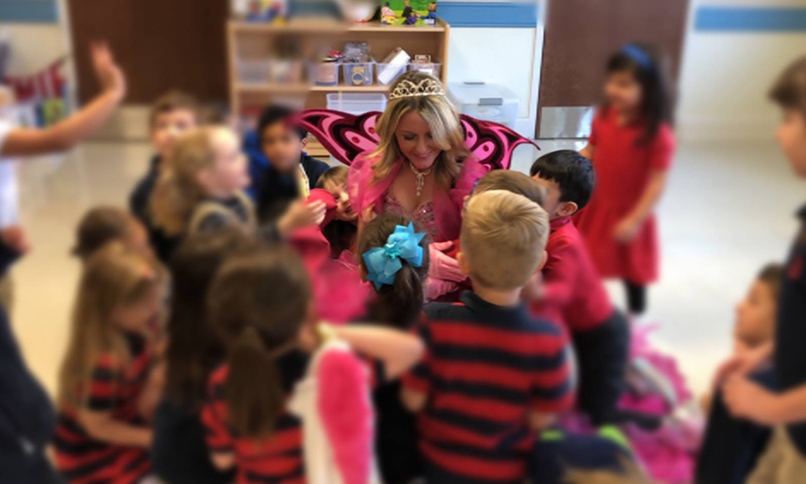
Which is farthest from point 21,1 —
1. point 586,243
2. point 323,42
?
point 586,243

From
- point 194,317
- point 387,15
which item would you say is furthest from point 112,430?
point 387,15

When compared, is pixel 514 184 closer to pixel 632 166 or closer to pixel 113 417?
pixel 632 166

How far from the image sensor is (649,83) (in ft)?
1.94

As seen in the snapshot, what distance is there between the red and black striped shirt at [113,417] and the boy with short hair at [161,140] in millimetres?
84

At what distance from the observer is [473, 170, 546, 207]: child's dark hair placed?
0.75 metres

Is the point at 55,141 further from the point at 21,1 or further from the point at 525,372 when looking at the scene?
the point at 525,372

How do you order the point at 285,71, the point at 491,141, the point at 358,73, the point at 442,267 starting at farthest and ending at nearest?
1. the point at 442,267
2. the point at 491,141
3. the point at 358,73
4. the point at 285,71

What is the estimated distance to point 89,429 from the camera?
66 cm

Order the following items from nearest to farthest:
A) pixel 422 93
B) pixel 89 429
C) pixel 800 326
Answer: pixel 800 326
pixel 89 429
pixel 422 93

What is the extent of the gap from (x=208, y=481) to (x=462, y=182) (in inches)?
22.8

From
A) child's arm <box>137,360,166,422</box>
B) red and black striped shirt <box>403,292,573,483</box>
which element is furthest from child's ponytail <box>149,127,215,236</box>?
red and black striped shirt <box>403,292,573,483</box>

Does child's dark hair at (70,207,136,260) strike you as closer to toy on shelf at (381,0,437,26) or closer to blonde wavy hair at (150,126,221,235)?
blonde wavy hair at (150,126,221,235)

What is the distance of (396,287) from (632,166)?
37 cm

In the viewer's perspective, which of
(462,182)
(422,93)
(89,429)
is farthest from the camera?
(462,182)
